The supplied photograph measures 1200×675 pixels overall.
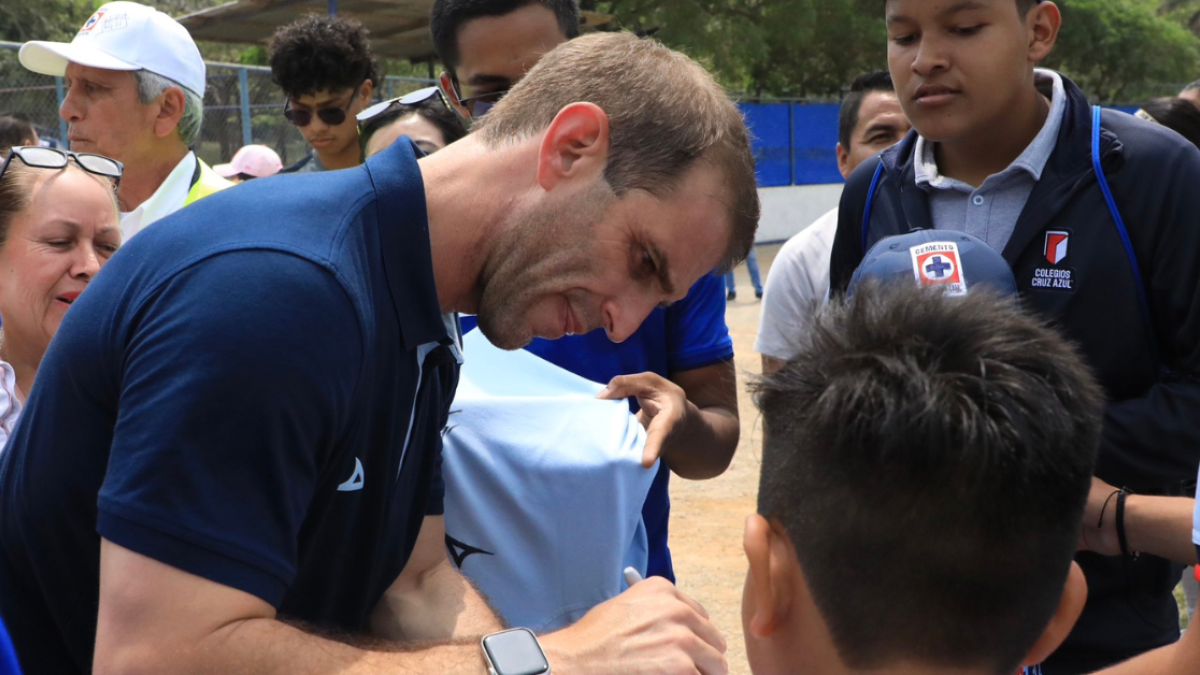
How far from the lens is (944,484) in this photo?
128cm

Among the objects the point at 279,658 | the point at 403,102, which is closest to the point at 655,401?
the point at 279,658

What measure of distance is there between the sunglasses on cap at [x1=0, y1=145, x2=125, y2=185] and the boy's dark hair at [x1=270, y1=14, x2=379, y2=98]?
180 centimetres

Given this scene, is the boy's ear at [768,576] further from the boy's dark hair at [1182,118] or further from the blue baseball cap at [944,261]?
the boy's dark hair at [1182,118]

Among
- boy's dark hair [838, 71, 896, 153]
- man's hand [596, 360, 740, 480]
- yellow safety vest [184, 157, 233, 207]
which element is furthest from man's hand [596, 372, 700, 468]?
boy's dark hair [838, 71, 896, 153]

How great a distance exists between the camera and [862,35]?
27.3 metres

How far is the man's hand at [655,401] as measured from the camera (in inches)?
86.6

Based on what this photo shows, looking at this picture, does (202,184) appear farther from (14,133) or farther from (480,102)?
(14,133)

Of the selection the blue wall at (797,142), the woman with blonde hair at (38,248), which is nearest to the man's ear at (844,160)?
the woman with blonde hair at (38,248)

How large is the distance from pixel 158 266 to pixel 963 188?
181cm

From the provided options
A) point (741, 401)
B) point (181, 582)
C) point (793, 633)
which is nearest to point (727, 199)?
point (793, 633)

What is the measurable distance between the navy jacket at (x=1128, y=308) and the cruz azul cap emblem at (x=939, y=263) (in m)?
0.29

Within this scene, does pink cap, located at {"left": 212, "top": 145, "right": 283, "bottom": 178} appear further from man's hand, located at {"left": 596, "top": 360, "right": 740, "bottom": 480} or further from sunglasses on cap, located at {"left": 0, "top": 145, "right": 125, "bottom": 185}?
man's hand, located at {"left": 596, "top": 360, "right": 740, "bottom": 480}

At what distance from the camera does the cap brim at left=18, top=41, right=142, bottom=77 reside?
3.54 meters

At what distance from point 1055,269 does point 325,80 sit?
3293mm
